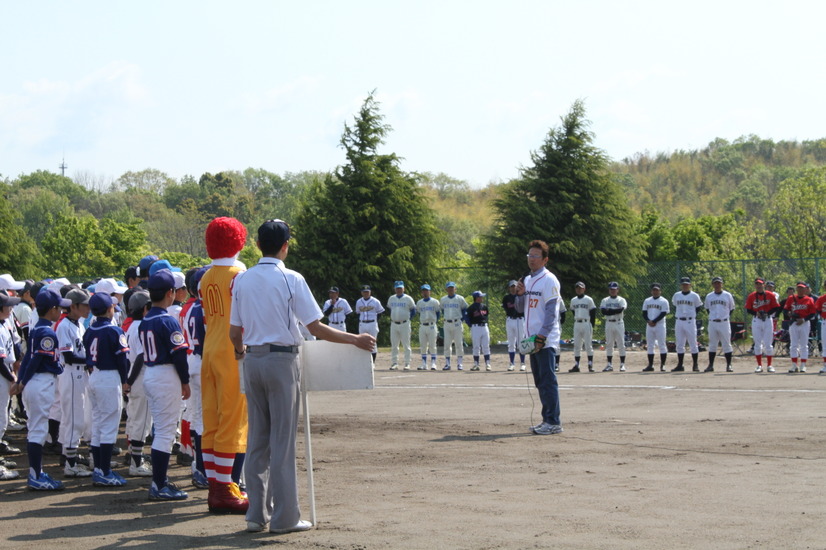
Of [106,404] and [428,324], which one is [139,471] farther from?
[428,324]

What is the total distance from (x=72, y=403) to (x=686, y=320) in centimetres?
1780

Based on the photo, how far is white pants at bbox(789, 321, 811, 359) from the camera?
75.6 feet

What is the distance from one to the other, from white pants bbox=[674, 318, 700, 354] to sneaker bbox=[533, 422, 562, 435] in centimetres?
1294

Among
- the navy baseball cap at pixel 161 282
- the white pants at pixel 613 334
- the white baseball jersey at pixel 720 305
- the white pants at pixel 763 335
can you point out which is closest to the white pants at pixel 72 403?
the navy baseball cap at pixel 161 282

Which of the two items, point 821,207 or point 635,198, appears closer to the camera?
point 821,207

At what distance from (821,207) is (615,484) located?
124 feet

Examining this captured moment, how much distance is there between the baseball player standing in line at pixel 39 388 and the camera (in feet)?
29.2

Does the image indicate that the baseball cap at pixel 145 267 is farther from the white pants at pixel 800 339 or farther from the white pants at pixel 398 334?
the white pants at pixel 800 339

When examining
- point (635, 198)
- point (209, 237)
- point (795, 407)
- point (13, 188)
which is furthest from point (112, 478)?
point (13, 188)

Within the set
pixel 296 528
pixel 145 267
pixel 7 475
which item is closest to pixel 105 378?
pixel 7 475

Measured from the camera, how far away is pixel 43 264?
57594 millimetres

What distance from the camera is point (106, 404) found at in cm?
899

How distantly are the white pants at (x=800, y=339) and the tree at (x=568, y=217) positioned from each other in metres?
14.2

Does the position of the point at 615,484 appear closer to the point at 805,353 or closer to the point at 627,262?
the point at 805,353
